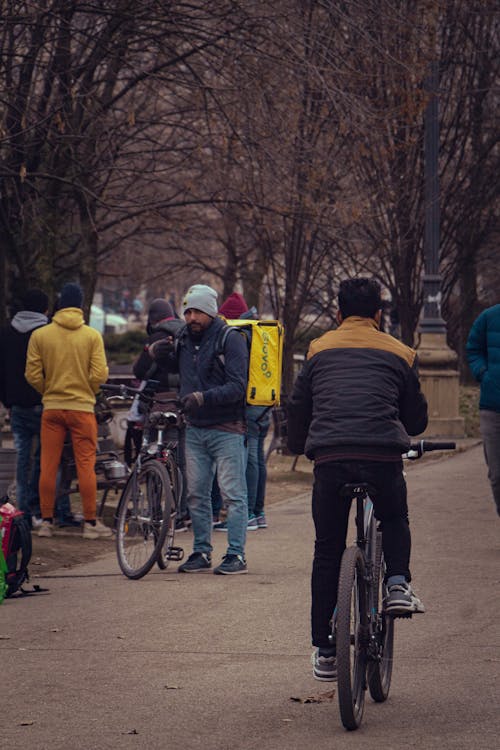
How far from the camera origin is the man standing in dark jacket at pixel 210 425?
32.6 feet

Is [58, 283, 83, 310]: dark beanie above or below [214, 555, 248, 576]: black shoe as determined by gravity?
above

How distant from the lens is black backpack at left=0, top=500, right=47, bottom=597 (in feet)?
29.7

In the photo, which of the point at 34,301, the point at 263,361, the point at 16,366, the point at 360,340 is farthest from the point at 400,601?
the point at 34,301

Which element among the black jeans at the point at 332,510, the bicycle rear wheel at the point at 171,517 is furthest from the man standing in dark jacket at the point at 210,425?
the black jeans at the point at 332,510

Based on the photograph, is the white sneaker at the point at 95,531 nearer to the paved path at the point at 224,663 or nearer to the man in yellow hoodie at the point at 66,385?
the man in yellow hoodie at the point at 66,385

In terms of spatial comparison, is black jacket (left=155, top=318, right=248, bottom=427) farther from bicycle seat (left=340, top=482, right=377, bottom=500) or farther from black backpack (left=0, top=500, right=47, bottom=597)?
bicycle seat (left=340, top=482, right=377, bottom=500)

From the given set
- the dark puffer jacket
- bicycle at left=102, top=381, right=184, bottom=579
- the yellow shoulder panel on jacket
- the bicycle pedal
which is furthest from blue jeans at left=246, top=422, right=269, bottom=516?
the yellow shoulder panel on jacket

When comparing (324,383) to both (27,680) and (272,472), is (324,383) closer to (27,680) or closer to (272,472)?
(27,680)

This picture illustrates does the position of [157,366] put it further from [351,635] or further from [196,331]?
[351,635]

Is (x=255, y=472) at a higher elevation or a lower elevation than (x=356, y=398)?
lower

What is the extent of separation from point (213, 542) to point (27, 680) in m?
5.15

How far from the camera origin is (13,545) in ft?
29.8

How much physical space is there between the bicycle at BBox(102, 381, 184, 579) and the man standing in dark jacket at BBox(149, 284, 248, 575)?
0.18 m

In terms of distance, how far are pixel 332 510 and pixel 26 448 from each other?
6.42 metres
